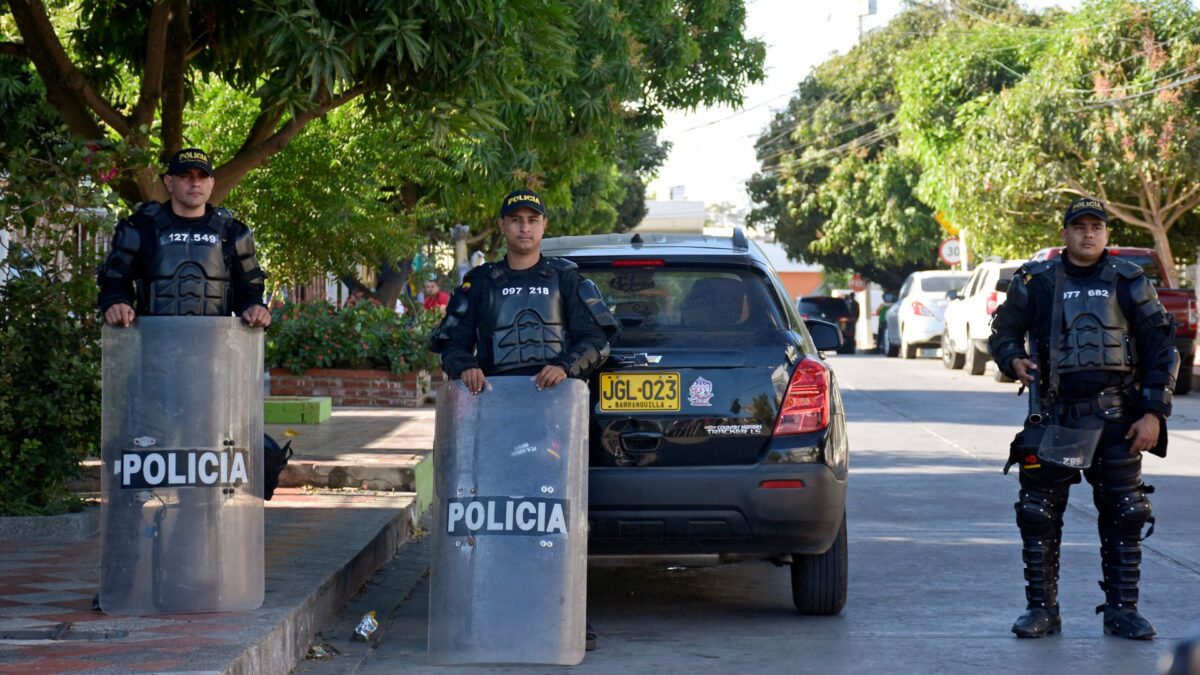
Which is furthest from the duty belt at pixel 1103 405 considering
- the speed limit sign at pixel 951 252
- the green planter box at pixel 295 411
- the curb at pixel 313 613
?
the speed limit sign at pixel 951 252

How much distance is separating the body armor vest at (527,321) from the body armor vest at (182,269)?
1.12 metres

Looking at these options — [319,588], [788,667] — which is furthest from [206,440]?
[788,667]

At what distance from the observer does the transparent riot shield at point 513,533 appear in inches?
236

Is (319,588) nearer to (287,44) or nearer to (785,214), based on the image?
(287,44)

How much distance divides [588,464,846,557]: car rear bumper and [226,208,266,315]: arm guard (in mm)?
1524

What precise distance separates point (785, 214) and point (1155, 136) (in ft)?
101

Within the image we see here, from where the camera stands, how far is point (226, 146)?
1520 cm

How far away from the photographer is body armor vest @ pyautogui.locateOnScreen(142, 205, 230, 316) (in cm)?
646

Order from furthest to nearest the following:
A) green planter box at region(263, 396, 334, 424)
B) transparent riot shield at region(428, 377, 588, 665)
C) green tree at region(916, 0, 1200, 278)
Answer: green tree at region(916, 0, 1200, 278)
green planter box at region(263, 396, 334, 424)
transparent riot shield at region(428, 377, 588, 665)

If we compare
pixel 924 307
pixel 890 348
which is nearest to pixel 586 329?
pixel 924 307

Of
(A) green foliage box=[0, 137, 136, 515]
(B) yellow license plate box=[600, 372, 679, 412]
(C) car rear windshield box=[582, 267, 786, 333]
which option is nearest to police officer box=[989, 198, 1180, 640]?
(C) car rear windshield box=[582, 267, 786, 333]

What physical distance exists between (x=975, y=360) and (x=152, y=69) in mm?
18669

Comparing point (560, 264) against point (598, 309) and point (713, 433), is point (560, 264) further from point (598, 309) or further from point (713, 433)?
point (713, 433)

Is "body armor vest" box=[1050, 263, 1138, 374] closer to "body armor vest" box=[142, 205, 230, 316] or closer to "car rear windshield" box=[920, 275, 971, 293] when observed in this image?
"body armor vest" box=[142, 205, 230, 316]
